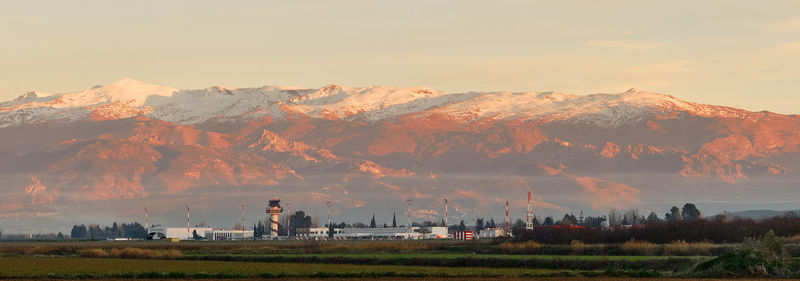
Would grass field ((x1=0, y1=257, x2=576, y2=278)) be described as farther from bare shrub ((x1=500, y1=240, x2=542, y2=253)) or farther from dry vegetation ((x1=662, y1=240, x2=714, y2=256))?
bare shrub ((x1=500, y1=240, x2=542, y2=253))

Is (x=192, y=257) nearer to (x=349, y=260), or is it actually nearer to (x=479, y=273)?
(x=349, y=260)

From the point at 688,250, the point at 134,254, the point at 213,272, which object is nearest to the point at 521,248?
the point at 688,250

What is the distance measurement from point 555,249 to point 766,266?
7022 cm

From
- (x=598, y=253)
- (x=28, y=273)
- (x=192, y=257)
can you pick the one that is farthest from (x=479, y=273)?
(x=192, y=257)

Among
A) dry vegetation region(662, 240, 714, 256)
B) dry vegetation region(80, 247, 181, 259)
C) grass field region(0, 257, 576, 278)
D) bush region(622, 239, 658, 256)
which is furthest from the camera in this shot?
dry vegetation region(80, 247, 181, 259)

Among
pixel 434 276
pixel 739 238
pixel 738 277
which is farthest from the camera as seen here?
pixel 739 238

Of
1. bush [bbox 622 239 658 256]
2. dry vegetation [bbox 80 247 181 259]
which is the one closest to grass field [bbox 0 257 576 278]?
dry vegetation [bbox 80 247 181 259]

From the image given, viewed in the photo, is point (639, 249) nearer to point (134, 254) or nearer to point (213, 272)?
point (213, 272)

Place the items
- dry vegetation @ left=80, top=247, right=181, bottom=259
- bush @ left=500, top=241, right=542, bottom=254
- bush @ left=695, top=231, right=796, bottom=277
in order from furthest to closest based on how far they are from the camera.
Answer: bush @ left=500, top=241, right=542, bottom=254, dry vegetation @ left=80, top=247, right=181, bottom=259, bush @ left=695, top=231, right=796, bottom=277

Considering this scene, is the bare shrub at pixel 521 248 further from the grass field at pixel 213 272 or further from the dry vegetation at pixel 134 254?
the grass field at pixel 213 272

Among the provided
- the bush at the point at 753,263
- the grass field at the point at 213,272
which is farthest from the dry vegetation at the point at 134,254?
the bush at the point at 753,263

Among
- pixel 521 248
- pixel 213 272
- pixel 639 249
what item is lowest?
pixel 213 272

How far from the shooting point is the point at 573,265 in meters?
138

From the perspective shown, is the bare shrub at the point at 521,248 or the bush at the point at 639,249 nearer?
the bush at the point at 639,249
